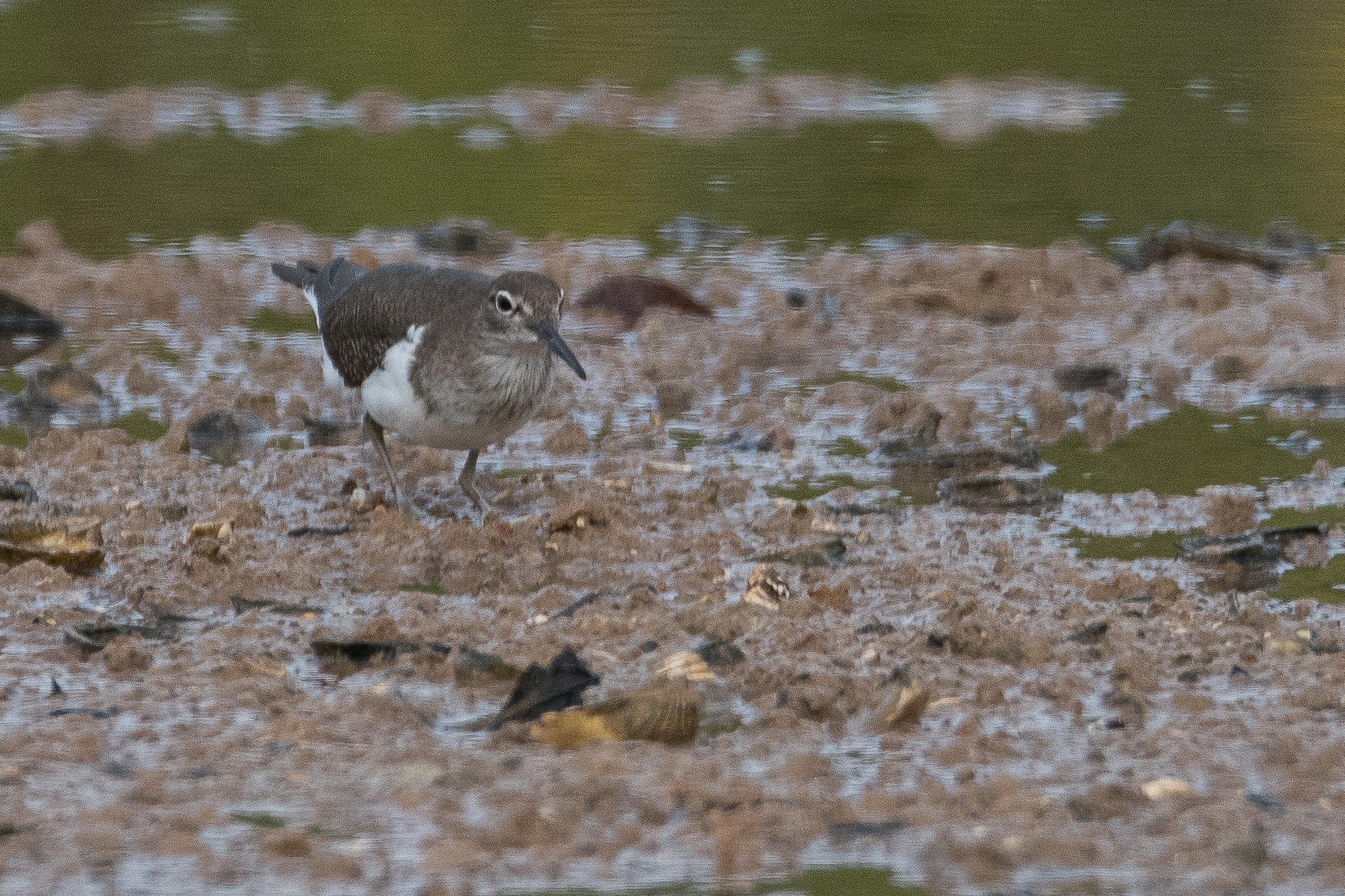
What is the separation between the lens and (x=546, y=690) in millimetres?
4520

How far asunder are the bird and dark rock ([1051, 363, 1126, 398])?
91.7 inches

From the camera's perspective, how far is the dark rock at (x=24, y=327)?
8.48 m

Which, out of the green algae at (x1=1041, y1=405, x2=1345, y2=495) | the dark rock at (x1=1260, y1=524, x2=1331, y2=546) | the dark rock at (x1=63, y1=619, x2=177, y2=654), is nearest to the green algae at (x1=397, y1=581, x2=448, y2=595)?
the dark rock at (x1=63, y1=619, x2=177, y2=654)

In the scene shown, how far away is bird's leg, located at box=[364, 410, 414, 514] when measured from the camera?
251 inches

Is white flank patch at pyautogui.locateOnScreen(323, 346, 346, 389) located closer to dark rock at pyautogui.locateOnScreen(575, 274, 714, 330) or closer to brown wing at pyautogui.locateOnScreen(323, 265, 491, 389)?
brown wing at pyautogui.locateOnScreen(323, 265, 491, 389)

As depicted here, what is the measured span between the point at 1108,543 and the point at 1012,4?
12.4 metres

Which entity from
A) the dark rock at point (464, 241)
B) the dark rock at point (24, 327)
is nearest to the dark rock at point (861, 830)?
the dark rock at point (24, 327)

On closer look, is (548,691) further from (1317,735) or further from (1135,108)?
(1135,108)

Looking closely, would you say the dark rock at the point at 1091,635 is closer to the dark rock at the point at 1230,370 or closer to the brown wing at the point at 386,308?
the brown wing at the point at 386,308

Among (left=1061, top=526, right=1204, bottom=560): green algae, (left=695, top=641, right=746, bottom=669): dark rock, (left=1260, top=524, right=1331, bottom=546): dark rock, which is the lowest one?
(left=1061, top=526, right=1204, bottom=560): green algae

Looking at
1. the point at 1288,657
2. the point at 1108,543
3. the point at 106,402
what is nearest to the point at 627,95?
the point at 106,402

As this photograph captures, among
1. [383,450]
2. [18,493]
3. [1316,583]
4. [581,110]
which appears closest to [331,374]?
[383,450]

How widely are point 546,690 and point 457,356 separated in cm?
183

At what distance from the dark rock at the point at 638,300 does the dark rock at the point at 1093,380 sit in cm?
178
